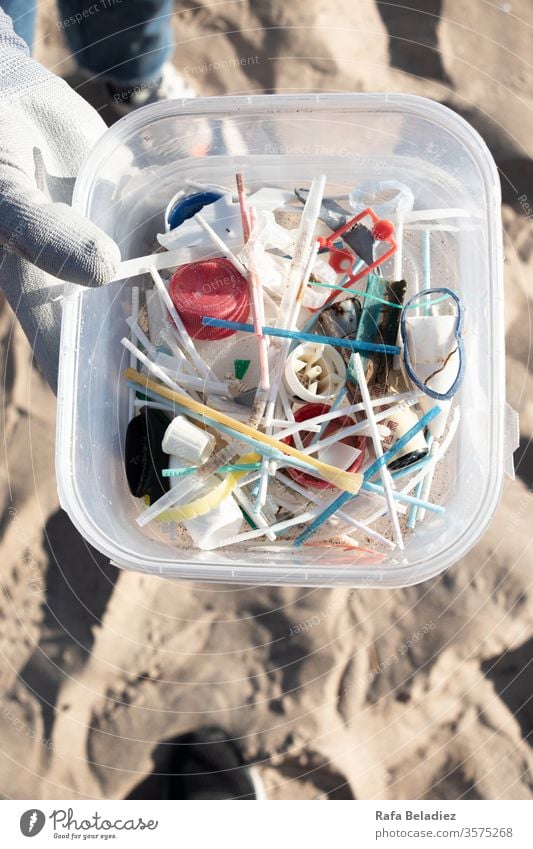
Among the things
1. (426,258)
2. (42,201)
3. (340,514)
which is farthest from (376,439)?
(42,201)

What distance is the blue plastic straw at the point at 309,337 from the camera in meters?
1.22

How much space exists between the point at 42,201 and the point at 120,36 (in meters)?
0.76

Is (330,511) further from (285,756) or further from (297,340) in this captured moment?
(285,756)

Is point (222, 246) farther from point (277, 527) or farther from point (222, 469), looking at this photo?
point (277, 527)

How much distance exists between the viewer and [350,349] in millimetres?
1267

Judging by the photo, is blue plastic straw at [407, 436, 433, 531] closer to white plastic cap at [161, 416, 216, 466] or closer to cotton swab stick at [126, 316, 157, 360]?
white plastic cap at [161, 416, 216, 466]

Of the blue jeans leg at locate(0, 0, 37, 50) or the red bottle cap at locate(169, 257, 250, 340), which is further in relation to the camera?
the blue jeans leg at locate(0, 0, 37, 50)

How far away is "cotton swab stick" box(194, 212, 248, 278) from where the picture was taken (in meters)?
1.27

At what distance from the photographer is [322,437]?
1.27m

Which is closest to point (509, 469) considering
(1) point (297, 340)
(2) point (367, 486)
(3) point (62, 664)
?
(2) point (367, 486)

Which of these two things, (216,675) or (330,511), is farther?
(216,675)

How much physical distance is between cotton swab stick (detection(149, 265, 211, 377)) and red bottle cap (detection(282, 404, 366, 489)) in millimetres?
166

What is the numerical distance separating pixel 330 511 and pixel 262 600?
460mm
